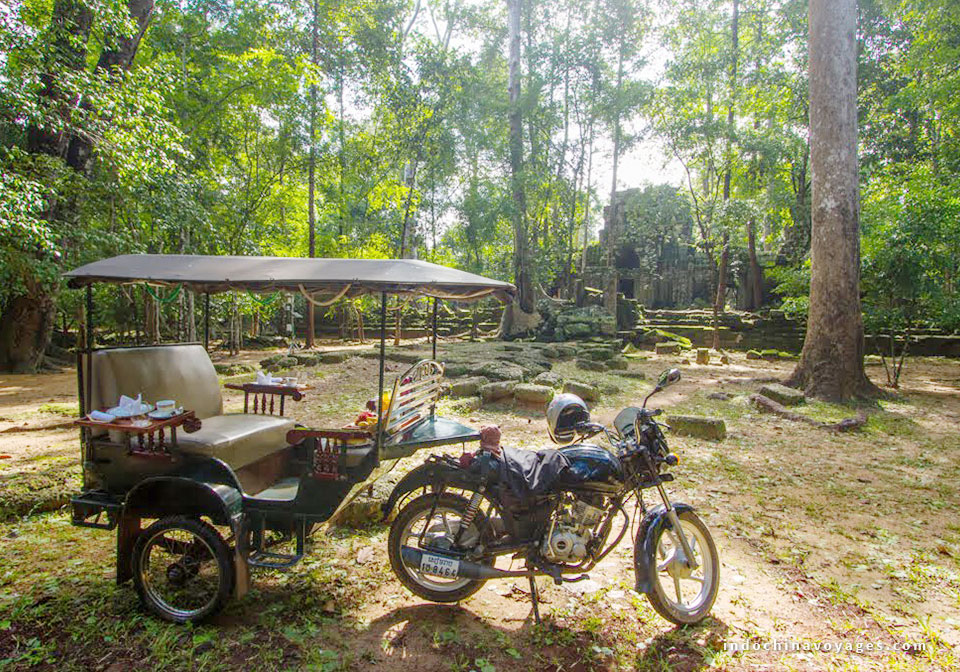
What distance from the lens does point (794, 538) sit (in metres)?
3.82

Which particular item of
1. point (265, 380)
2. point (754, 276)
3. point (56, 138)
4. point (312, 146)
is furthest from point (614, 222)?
point (265, 380)

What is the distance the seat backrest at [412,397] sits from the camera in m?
3.09

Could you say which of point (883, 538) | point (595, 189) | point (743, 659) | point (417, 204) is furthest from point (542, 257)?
point (743, 659)

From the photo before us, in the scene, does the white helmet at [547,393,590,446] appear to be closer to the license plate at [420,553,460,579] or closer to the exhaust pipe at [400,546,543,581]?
the exhaust pipe at [400,546,543,581]

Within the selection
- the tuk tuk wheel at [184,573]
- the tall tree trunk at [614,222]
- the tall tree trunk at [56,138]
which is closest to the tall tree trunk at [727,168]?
the tall tree trunk at [614,222]

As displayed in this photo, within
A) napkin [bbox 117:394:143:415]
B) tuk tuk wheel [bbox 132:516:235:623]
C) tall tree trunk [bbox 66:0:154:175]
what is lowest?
tuk tuk wheel [bbox 132:516:235:623]

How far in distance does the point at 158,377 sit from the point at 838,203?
→ 34.3 feet

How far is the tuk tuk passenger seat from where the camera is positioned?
10.7 ft

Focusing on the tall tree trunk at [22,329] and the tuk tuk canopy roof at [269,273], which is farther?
the tall tree trunk at [22,329]

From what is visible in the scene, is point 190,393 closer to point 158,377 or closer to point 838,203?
point 158,377

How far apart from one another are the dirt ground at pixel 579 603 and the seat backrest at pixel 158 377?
1.11m

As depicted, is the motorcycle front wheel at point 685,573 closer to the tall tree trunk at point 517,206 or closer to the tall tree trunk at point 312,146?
the tall tree trunk at point 312,146
